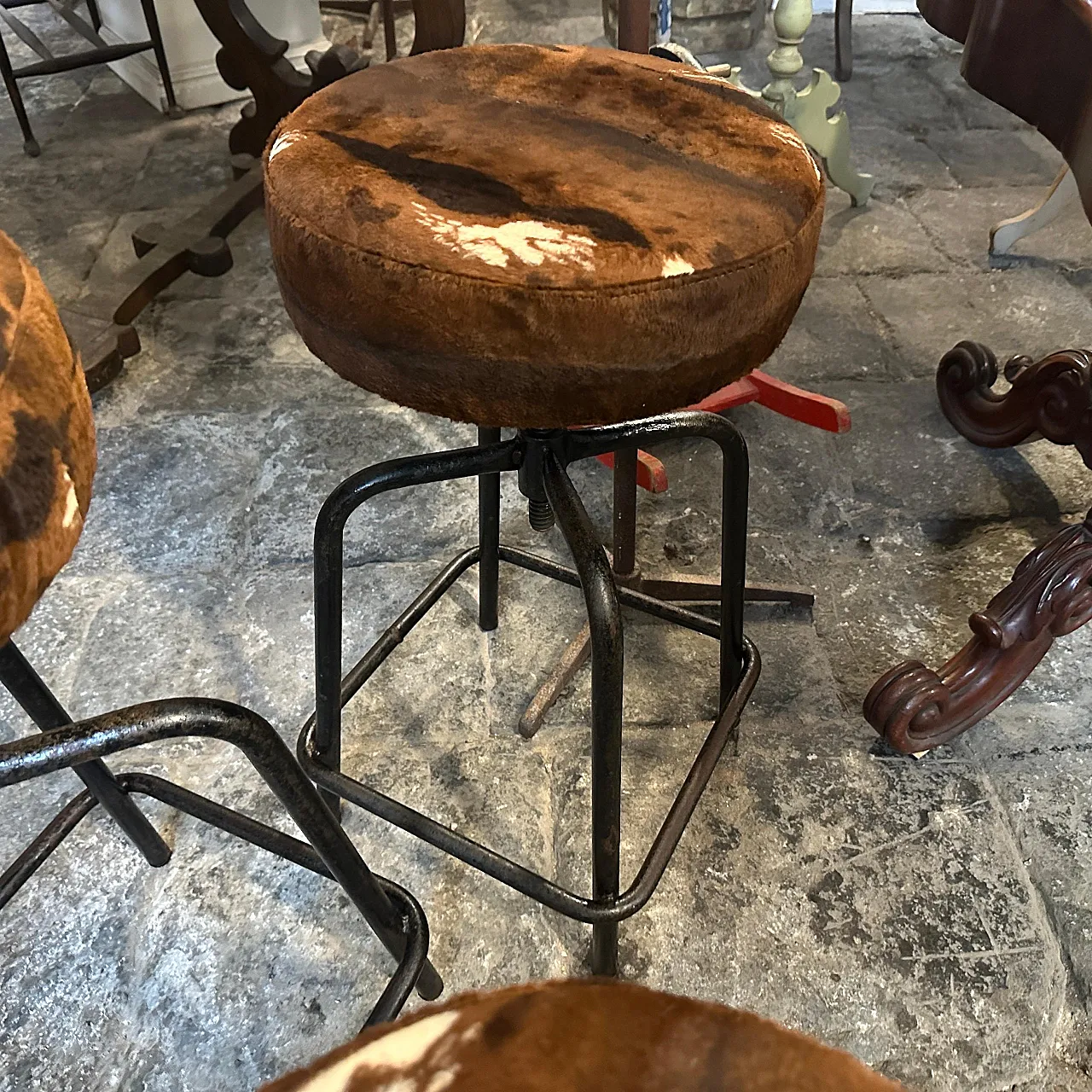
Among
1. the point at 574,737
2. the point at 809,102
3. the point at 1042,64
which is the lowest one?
the point at 574,737

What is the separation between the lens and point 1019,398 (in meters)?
1.53

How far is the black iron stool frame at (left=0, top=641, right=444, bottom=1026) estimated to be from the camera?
0.49 metres

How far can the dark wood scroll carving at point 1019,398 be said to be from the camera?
1.39 meters

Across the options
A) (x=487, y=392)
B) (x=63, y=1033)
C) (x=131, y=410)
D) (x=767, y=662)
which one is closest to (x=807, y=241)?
(x=487, y=392)

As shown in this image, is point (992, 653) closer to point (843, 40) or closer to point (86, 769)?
point (86, 769)

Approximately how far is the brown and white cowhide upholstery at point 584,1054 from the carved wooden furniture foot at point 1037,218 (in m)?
2.18

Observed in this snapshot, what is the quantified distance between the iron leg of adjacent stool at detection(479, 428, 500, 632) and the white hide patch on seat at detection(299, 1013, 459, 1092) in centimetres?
71

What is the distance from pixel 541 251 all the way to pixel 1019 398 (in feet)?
4.07

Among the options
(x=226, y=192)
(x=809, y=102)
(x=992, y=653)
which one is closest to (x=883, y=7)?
(x=809, y=102)

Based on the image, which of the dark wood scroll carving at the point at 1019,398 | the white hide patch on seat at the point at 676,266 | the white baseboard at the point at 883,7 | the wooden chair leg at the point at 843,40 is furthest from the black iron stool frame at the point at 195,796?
the white baseboard at the point at 883,7

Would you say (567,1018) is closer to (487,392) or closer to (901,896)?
(487,392)

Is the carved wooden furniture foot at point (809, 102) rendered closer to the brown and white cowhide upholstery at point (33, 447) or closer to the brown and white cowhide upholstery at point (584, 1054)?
the brown and white cowhide upholstery at point (33, 447)

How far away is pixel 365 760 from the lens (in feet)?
3.86

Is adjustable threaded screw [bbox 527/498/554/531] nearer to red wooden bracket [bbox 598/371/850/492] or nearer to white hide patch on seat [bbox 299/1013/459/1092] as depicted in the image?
red wooden bracket [bbox 598/371/850/492]
